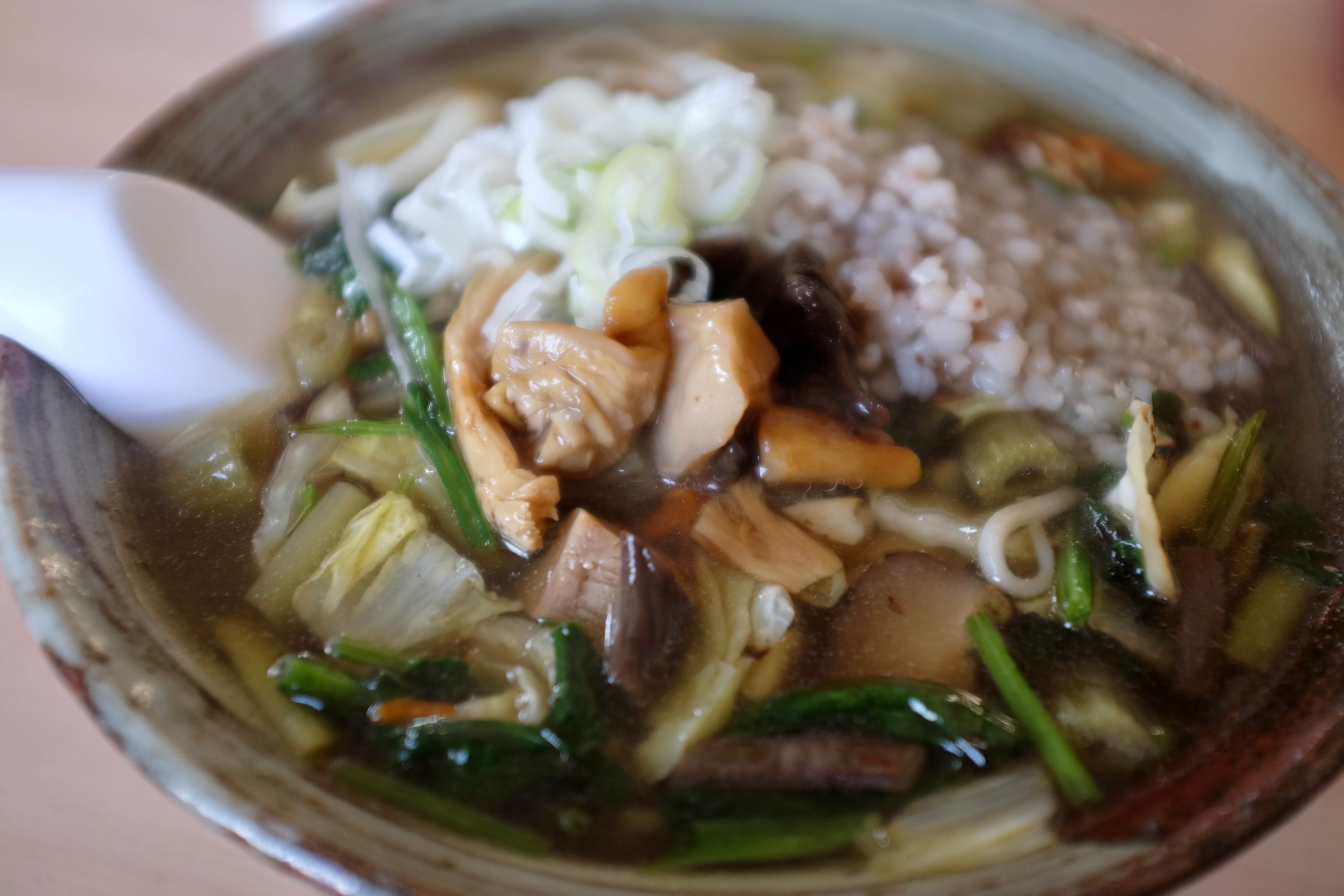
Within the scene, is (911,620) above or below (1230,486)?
below

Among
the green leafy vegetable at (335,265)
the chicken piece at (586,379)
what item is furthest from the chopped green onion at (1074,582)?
the green leafy vegetable at (335,265)

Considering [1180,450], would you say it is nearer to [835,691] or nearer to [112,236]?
[835,691]

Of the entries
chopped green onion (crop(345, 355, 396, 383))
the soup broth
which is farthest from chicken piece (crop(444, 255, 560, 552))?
chopped green onion (crop(345, 355, 396, 383))

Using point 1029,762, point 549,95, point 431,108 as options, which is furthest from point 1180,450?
point 431,108

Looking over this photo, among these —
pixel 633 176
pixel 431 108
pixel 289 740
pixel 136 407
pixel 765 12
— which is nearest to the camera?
pixel 289 740

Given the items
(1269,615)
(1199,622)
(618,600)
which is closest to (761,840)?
(618,600)

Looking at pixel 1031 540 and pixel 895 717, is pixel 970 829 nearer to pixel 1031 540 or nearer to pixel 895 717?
pixel 895 717

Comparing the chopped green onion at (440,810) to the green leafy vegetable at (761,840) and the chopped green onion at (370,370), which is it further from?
the chopped green onion at (370,370)
